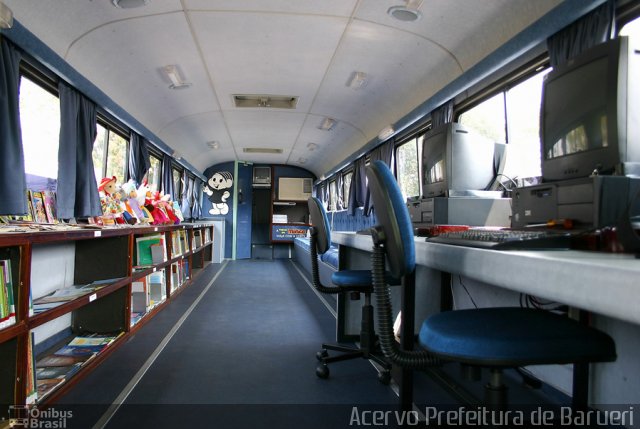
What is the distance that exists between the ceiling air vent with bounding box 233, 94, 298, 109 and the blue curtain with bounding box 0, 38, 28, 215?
279 centimetres

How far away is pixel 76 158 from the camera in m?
3.31

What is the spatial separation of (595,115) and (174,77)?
399 cm

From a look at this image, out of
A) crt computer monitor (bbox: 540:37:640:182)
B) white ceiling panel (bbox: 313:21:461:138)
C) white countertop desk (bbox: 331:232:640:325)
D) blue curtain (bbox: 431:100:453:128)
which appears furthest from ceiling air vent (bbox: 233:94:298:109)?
white countertop desk (bbox: 331:232:640:325)

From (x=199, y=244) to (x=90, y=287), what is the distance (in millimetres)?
4582

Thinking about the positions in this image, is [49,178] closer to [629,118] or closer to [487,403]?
[487,403]

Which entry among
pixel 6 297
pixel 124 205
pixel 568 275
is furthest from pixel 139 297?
pixel 568 275

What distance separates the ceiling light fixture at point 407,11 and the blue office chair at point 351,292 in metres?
1.60

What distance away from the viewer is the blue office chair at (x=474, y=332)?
33.2 inches

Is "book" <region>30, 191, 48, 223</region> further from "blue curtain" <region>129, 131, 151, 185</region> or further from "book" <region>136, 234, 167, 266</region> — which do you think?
"blue curtain" <region>129, 131, 151, 185</region>

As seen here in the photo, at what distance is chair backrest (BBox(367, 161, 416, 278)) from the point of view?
3.70ft

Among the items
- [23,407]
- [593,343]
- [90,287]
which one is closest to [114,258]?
[90,287]

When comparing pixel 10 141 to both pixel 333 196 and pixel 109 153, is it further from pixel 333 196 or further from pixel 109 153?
pixel 333 196

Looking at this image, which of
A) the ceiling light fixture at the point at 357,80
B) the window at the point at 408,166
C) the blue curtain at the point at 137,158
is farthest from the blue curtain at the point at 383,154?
the blue curtain at the point at 137,158

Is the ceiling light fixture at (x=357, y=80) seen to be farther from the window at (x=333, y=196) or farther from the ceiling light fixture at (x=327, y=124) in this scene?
the window at (x=333, y=196)
